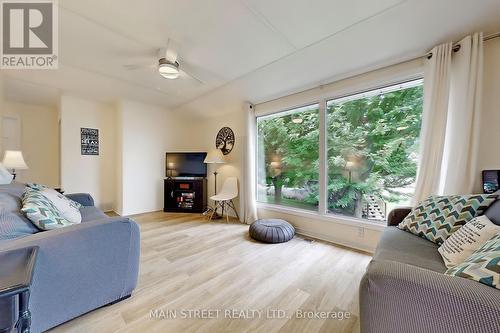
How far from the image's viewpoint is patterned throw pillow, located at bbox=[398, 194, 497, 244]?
52.2 inches

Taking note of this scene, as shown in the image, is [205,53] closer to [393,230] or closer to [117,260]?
[117,260]

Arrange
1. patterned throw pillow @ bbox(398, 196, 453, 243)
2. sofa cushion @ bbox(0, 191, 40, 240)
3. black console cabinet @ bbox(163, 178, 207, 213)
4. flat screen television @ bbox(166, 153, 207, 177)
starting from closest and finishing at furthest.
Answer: sofa cushion @ bbox(0, 191, 40, 240), patterned throw pillow @ bbox(398, 196, 453, 243), black console cabinet @ bbox(163, 178, 207, 213), flat screen television @ bbox(166, 153, 207, 177)

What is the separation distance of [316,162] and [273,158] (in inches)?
34.6

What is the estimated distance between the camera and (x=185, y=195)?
170 inches

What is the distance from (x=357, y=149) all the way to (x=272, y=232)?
1.61m

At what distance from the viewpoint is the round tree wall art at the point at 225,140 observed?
4.13 m

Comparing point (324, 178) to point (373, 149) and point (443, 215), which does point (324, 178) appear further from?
point (443, 215)

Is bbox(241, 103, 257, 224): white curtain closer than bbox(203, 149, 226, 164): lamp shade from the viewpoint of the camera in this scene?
Yes

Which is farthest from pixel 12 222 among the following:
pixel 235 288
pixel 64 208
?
pixel 235 288

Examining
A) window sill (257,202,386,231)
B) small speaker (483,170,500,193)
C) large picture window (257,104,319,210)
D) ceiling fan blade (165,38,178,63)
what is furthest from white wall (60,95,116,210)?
small speaker (483,170,500,193)

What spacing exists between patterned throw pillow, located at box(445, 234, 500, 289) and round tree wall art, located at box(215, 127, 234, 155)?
3650 millimetres

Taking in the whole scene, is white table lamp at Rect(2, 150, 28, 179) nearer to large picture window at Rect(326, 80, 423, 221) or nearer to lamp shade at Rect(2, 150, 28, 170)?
lamp shade at Rect(2, 150, 28, 170)

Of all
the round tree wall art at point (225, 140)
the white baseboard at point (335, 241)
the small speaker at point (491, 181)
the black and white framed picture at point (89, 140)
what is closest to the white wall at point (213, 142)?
the round tree wall art at point (225, 140)

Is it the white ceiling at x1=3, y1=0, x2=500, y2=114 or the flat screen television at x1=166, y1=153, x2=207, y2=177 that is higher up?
the white ceiling at x1=3, y1=0, x2=500, y2=114
